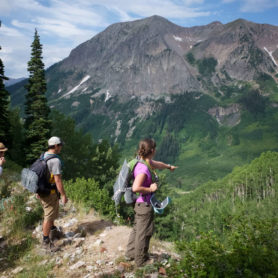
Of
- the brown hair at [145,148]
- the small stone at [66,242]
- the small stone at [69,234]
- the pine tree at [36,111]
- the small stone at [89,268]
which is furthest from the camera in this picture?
the pine tree at [36,111]

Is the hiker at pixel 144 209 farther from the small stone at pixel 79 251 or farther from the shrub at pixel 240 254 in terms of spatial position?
the small stone at pixel 79 251

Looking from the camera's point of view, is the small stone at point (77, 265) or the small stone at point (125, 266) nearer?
the small stone at point (125, 266)

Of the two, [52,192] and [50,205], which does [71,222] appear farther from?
[52,192]

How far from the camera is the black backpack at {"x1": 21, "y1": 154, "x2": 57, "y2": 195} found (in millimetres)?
6459

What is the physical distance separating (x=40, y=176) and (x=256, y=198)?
379ft

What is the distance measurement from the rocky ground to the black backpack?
1824 mm

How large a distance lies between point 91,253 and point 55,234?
148cm

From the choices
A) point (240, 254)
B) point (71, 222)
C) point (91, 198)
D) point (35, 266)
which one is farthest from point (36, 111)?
point (240, 254)

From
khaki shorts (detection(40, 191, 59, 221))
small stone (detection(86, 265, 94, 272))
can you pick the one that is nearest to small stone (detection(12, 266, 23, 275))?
khaki shorts (detection(40, 191, 59, 221))

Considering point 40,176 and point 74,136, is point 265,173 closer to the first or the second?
point 74,136

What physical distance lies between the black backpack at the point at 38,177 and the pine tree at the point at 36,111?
2243 cm

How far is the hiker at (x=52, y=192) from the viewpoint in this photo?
21.6 ft

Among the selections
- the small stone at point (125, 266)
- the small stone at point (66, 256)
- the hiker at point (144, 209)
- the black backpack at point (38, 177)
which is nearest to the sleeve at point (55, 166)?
the black backpack at point (38, 177)

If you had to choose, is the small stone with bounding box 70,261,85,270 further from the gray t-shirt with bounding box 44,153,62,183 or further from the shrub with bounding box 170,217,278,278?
the shrub with bounding box 170,217,278,278
